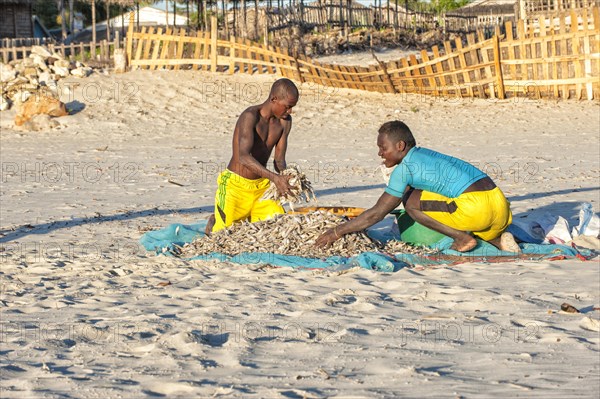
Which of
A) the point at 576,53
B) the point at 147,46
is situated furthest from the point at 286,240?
the point at 147,46

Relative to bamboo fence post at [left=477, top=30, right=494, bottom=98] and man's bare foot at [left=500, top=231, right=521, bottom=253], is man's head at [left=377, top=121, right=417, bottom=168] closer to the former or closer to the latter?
man's bare foot at [left=500, top=231, right=521, bottom=253]

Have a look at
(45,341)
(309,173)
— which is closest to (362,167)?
(309,173)

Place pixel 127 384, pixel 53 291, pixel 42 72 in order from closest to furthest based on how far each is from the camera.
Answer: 1. pixel 127 384
2. pixel 53 291
3. pixel 42 72

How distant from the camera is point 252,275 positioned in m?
6.17

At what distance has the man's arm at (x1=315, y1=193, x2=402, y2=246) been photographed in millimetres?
6281

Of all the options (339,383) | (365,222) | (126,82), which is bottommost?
(339,383)

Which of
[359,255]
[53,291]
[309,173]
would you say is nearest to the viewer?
[53,291]

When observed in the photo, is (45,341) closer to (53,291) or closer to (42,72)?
(53,291)

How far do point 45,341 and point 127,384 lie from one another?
90 cm

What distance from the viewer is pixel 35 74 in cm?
1886

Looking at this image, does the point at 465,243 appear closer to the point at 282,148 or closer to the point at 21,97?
the point at 282,148

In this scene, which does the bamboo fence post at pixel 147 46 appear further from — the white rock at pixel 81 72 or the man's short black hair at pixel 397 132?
the man's short black hair at pixel 397 132

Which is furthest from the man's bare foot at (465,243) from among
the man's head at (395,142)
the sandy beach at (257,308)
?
the man's head at (395,142)

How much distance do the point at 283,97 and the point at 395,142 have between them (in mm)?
1060
